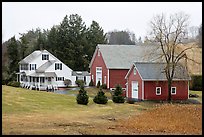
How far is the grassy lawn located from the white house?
86.5ft

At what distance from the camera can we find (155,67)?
46.1 metres

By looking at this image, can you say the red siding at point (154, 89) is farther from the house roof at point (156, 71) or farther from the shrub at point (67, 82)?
the shrub at point (67, 82)

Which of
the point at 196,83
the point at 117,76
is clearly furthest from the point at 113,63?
the point at 196,83

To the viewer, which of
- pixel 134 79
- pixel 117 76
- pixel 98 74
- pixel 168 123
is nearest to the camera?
pixel 168 123

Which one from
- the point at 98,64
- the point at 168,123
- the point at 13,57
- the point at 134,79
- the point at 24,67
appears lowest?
the point at 168,123

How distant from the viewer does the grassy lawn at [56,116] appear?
18922mm

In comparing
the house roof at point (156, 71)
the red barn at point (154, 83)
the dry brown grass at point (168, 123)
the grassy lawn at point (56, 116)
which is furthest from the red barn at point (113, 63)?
the dry brown grass at point (168, 123)

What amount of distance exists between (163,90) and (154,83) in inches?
59.8

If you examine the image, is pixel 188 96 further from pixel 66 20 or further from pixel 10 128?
pixel 66 20

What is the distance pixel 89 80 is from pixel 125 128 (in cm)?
4646

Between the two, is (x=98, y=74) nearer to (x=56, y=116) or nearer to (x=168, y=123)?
(x=56, y=116)

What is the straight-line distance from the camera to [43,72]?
2515 inches

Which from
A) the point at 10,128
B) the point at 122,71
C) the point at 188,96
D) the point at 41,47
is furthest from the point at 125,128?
the point at 41,47

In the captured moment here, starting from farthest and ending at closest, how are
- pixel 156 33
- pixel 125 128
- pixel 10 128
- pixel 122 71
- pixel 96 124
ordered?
pixel 122 71
pixel 156 33
pixel 96 124
pixel 125 128
pixel 10 128
